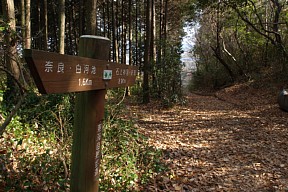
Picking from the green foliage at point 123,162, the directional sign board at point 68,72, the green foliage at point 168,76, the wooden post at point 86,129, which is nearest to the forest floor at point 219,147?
the green foliage at point 123,162

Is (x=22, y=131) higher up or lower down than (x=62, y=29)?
lower down

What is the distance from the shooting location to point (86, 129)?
6.07 ft

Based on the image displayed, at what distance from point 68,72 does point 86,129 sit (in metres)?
0.58

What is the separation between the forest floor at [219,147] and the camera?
393 centimetres

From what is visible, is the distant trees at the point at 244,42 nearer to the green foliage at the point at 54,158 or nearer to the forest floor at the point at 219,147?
the forest floor at the point at 219,147

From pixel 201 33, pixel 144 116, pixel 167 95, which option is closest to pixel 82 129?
pixel 144 116

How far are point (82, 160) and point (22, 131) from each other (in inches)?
116

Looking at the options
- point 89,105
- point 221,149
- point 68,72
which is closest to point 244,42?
point 221,149

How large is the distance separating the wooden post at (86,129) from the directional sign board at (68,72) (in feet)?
0.40

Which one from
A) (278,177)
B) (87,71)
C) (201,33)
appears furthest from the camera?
(201,33)

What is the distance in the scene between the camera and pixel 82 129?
1.85 metres

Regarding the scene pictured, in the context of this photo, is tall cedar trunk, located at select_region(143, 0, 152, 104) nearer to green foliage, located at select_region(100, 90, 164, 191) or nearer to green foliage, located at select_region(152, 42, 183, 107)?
green foliage, located at select_region(152, 42, 183, 107)

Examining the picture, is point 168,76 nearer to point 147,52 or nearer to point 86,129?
point 147,52

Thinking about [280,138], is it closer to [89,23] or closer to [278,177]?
[278,177]
